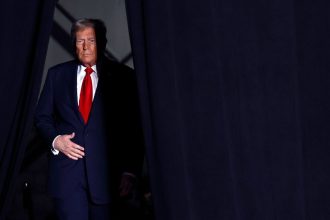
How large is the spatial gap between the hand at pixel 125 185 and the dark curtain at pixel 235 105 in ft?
1.57

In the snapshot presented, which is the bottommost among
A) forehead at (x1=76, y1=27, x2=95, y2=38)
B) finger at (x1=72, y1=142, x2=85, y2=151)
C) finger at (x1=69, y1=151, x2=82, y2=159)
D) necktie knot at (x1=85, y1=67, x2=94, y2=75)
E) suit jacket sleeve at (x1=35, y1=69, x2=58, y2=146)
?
finger at (x1=69, y1=151, x2=82, y2=159)

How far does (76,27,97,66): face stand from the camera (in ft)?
9.03

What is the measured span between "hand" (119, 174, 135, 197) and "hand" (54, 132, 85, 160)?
24 centimetres

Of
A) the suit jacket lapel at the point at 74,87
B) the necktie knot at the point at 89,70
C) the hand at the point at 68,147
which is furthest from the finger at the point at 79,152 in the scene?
the necktie knot at the point at 89,70

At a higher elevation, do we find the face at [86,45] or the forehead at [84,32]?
the forehead at [84,32]

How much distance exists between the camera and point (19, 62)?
2248 millimetres

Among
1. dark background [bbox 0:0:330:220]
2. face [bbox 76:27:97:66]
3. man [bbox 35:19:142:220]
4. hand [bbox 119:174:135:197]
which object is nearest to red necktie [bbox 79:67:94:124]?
man [bbox 35:19:142:220]

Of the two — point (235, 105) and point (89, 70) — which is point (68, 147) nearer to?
point (89, 70)

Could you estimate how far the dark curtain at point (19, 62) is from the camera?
2.24 m

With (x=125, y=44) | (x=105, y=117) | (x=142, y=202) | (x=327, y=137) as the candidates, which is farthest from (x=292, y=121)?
(x=125, y=44)

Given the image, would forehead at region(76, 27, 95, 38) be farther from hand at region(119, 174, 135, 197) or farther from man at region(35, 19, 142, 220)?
hand at region(119, 174, 135, 197)

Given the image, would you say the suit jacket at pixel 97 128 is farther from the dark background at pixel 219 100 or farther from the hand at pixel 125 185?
the dark background at pixel 219 100

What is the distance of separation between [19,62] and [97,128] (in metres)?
0.62

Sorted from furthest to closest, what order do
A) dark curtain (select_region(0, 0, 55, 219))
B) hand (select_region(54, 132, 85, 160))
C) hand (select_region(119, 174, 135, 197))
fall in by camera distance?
hand (select_region(119, 174, 135, 197)) < hand (select_region(54, 132, 85, 160)) < dark curtain (select_region(0, 0, 55, 219))
